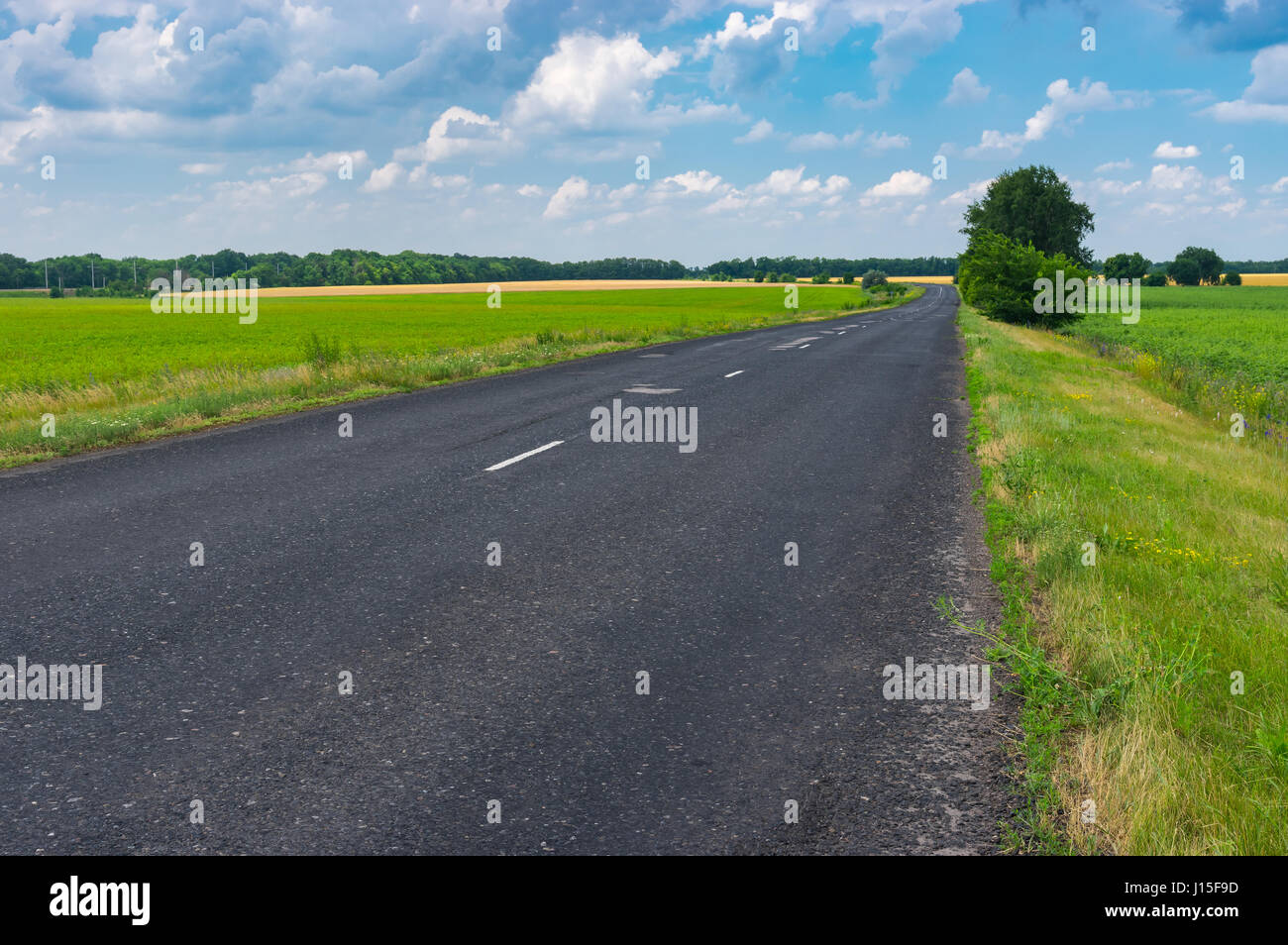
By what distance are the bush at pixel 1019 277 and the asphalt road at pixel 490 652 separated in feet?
119

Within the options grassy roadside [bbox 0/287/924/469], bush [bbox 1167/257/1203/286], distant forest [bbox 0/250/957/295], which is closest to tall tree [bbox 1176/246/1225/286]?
bush [bbox 1167/257/1203/286]

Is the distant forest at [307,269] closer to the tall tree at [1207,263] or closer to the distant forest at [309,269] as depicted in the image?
the distant forest at [309,269]

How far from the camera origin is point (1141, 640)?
16.8 feet

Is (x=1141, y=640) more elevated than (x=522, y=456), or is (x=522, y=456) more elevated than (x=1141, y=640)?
(x=522, y=456)

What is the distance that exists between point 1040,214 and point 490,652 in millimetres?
85528

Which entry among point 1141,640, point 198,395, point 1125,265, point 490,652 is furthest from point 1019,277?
point 1125,265

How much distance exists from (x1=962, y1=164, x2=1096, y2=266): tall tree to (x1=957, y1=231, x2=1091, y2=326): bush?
3783cm

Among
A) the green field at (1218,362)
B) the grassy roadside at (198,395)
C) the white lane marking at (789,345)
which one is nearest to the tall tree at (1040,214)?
the green field at (1218,362)

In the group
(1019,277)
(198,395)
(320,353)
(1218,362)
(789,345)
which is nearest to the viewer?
(198,395)

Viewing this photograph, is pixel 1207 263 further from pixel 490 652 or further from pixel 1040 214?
pixel 490 652

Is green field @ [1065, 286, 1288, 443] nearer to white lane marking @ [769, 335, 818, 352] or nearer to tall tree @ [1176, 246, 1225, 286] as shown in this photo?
white lane marking @ [769, 335, 818, 352]

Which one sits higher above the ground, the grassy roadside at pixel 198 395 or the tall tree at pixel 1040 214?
the tall tree at pixel 1040 214

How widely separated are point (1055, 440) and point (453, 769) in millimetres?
9733

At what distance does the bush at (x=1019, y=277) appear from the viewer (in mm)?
42594
